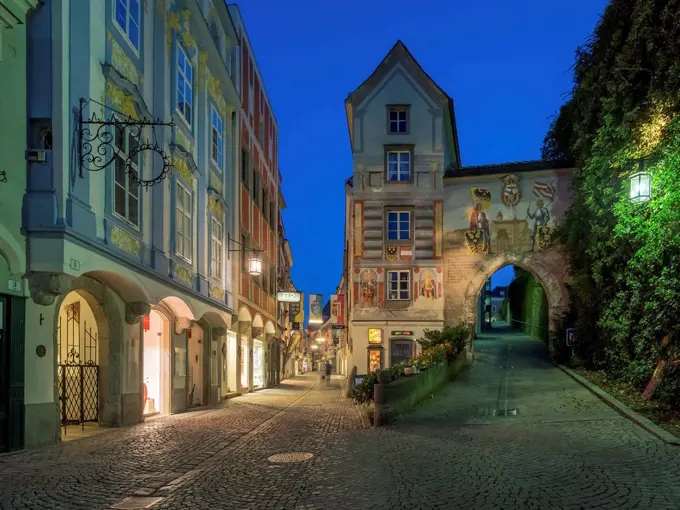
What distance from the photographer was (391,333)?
3192cm

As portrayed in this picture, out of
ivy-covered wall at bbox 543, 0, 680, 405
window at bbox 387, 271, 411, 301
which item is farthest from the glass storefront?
ivy-covered wall at bbox 543, 0, 680, 405

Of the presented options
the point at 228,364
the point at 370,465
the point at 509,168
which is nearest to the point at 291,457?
the point at 370,465

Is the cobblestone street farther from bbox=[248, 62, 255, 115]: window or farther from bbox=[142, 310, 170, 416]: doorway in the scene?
bbox=[248, 62, 255, 115]: window

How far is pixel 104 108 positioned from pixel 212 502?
837 cm

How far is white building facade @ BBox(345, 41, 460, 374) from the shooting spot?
104 feet

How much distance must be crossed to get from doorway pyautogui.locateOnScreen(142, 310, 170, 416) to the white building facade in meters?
15.5

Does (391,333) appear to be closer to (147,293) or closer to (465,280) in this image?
(465,280)

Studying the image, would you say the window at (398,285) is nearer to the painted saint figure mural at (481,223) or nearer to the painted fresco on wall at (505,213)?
the painted fresco on wall at (505,213)

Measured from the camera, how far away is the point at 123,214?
13625 mm

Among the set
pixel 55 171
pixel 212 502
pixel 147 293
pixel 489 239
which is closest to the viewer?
pixel 212 502

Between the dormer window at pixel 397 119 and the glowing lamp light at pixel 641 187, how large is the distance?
1675 centimetres

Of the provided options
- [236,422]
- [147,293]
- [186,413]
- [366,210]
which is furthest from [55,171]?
[366,210]

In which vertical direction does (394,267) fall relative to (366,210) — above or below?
below

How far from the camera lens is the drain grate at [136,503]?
22.7 feet
